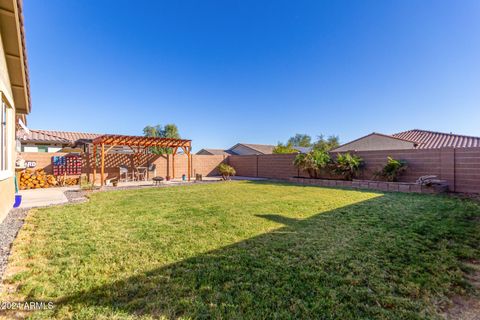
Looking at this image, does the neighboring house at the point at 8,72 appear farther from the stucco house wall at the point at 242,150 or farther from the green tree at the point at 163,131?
the green tree at the point at 163,131

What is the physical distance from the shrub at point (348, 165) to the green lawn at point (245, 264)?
661 centimetres

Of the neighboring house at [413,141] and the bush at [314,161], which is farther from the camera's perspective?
the neighboring house at [413,141]

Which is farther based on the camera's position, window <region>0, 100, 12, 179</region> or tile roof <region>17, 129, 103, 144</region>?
tile roof <region>17, 129, 103, 144</region>

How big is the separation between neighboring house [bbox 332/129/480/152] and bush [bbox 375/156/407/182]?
8155 mm

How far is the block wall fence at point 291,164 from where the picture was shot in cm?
925

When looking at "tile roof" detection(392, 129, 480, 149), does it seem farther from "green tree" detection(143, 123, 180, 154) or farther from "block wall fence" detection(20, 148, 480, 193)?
"green tree" detection(143, 123, 180, 154)

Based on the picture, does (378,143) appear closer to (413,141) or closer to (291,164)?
(413,141)

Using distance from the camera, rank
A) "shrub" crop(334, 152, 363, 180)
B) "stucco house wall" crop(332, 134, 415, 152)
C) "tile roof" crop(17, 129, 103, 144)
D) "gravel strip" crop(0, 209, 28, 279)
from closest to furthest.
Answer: "gravel strip" crop(0, 209, 28, 279) < "shrub" crop(334, 152, 363, 180) < "tile roof" crop(17, 129, 103, 144) < "stucco house wall" crop(332, 134, 415, 152)

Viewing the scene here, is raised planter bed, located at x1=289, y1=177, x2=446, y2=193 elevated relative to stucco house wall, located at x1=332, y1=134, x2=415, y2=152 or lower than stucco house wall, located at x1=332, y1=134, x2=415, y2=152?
lower

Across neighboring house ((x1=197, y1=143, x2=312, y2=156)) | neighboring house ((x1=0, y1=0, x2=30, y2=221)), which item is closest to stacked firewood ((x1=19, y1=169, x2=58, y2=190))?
→ neighboring house ((x1=0, y1=0, x2=30, y2=221))

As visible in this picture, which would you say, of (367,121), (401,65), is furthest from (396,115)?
(401,65)

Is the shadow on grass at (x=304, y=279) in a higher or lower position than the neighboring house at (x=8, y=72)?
lower

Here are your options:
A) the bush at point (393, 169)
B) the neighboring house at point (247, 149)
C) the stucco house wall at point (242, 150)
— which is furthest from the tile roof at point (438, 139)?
the stucco house wall at point (242, 150)

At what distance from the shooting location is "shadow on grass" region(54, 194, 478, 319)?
2.17 meters
